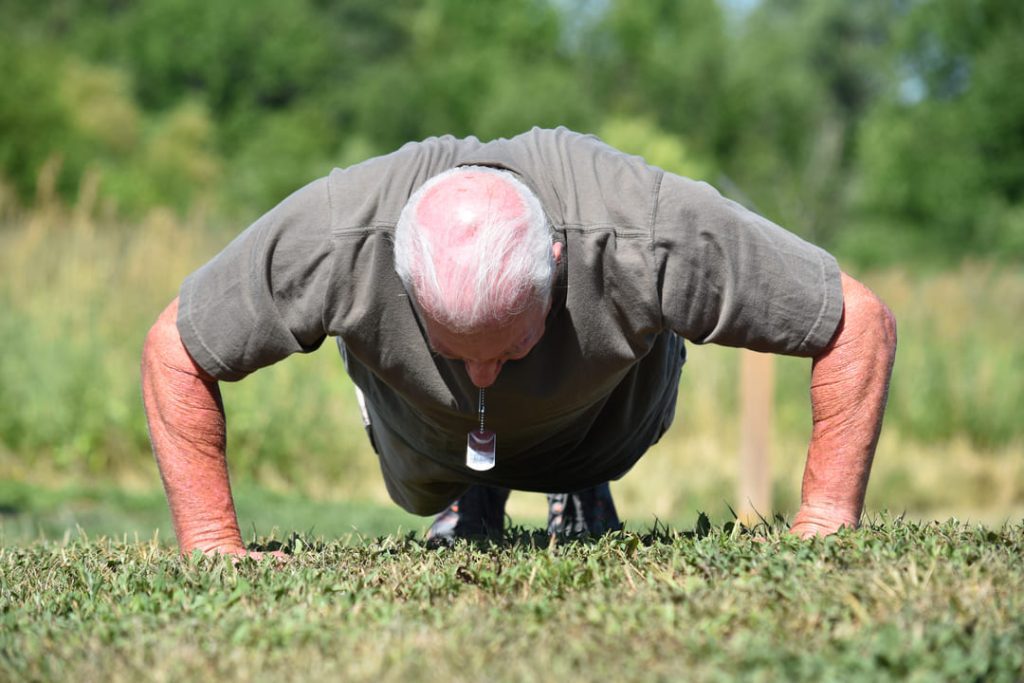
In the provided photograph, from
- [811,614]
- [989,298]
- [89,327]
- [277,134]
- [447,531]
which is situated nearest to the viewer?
[811,614]

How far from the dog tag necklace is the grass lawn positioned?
0.24 metres

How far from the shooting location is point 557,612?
2.74 m

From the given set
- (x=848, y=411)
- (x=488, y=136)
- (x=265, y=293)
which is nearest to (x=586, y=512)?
(x=848, y=411)

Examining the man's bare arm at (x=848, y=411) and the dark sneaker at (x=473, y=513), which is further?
the dark sneaker at (x=473, y=513)

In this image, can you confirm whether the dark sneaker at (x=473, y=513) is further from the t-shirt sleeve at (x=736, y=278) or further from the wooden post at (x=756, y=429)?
the wooden post at (x=756, y=429)

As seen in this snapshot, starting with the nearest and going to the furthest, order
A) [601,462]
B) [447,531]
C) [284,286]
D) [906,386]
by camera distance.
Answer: [284,286], [601,462], [447,531], [906,386]

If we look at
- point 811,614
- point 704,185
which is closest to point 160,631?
point 811,614

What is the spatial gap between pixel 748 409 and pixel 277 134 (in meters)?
40.3

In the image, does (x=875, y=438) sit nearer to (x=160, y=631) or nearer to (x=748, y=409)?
(x=160, y=631)

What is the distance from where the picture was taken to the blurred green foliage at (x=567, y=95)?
2809 centimetres

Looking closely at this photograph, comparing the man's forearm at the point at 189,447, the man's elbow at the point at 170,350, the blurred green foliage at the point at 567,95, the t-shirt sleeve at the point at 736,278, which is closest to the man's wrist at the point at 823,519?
the t-shirt sleeve at the point at 736,278

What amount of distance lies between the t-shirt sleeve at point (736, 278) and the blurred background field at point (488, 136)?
2.68 metres

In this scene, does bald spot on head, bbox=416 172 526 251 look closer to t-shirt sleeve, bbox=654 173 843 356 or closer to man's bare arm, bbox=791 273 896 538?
t-shirt sleeve, bbox=654 173 843 356

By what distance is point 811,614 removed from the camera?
8.48ft
